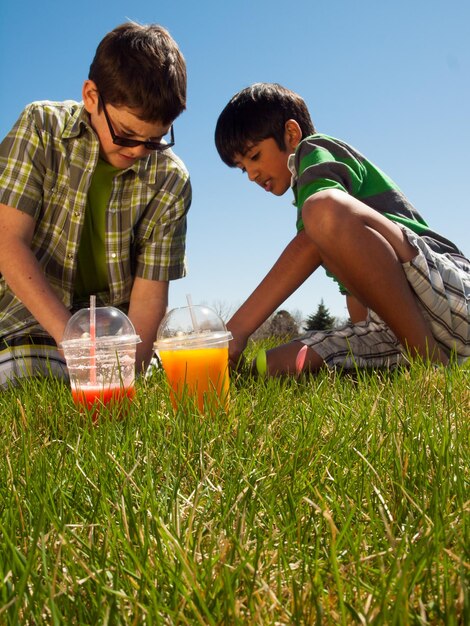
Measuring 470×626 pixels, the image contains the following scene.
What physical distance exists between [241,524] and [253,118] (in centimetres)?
252

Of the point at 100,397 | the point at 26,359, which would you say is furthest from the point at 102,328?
the point at 26,359

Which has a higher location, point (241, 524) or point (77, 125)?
point (77, 125)

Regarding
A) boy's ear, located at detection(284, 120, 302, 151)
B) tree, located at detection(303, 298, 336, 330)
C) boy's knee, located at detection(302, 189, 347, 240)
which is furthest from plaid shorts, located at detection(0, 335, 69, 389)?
tree, located at detection(303, 298, 336, 330)

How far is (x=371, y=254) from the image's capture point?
7.88ft

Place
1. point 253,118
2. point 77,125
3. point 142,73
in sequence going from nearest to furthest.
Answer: point 142,73 → point 77,125 → point 253,118

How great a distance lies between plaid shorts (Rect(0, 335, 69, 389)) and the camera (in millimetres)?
2516

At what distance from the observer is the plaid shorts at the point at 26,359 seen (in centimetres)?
252

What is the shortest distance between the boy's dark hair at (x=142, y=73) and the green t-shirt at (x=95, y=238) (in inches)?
14.7

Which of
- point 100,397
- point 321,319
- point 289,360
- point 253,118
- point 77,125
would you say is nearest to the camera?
point 100,397

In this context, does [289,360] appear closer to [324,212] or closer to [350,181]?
[324,212]

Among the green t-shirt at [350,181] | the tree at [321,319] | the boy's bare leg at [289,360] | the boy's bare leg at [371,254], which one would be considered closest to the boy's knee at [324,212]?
the boy's bare leg at [371,254]

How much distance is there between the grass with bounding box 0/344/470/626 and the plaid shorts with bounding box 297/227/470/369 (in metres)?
0.97

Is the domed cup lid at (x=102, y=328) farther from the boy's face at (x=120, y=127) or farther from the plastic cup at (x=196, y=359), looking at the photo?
the boy's face at (x=120, y=127)

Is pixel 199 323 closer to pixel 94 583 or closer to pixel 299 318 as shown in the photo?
pixel 94 583
